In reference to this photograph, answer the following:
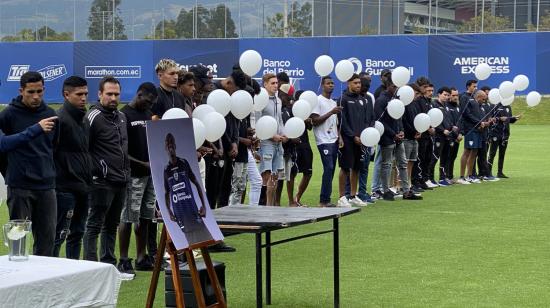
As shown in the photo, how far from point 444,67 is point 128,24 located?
1878 centimetres

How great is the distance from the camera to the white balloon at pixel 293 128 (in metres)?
13.6

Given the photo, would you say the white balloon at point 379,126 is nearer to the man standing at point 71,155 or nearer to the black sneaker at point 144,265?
the black sneaker at point 144,265

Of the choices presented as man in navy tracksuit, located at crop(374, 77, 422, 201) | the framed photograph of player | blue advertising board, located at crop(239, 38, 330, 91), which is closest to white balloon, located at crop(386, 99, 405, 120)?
man in navy tracksuit, located at crop(374, 77, 422, 201)

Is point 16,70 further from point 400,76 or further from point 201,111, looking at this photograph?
point 201,111

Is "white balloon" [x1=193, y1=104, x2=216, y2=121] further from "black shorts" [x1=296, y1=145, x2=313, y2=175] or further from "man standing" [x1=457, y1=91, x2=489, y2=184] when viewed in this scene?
"man standing" [x1=457, y1=91, x2=489, y2=184]

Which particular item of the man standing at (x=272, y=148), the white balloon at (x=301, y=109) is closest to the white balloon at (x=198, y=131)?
the man standing at (x=272, y=148)

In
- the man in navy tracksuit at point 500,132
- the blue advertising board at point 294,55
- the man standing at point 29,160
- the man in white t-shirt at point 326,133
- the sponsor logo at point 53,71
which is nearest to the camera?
the man standing at point 29,160

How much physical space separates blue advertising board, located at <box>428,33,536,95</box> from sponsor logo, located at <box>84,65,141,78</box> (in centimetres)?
1307

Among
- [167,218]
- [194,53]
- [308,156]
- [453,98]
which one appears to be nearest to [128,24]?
[194,53]

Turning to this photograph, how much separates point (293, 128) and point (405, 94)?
346cm

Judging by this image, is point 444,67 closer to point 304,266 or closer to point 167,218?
point 304,266

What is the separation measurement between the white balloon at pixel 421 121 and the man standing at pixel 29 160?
10.2m

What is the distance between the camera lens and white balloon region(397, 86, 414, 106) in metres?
16.4

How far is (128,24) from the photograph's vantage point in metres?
51.3
